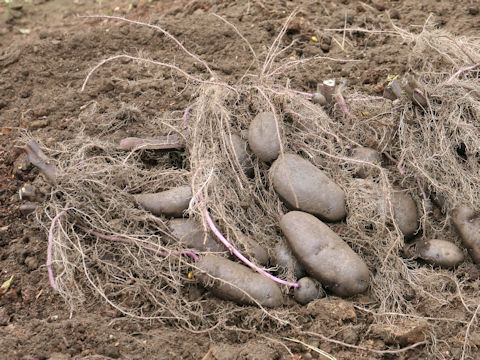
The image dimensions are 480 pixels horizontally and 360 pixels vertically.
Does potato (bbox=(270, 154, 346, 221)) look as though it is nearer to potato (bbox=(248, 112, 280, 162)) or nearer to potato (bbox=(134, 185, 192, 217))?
potato (bbox=(248, 112, 280, 162))

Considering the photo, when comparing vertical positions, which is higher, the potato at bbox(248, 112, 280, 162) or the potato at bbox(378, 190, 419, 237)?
the potato at bbox(248, 112, 280, 162)

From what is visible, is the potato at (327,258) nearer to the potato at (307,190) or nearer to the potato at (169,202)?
the potato at (307,190)

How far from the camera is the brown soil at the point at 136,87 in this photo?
222cm

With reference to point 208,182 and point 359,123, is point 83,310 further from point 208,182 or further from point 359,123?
point 359,123

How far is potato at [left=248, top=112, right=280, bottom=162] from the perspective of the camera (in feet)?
8.75

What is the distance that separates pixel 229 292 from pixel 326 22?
2635mm

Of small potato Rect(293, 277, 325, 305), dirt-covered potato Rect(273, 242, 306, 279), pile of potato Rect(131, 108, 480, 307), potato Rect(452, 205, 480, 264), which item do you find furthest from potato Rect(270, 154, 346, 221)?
potato Rect(452, 205, 480, 264)

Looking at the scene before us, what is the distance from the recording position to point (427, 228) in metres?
2.66

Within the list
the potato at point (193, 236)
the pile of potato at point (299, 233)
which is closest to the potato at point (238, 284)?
the pile of potato at point (299, 233)

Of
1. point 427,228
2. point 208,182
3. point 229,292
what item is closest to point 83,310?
point 229,292

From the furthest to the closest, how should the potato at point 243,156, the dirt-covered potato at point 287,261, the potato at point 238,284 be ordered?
the potato at point 243,156
the dirt-covered potato at point 287,261
the potato at point 238,284

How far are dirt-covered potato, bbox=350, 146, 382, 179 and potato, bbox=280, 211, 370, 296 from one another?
414 mm

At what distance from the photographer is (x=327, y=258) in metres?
2.41

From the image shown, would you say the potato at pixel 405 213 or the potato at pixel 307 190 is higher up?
the potato at pixel 307 190
